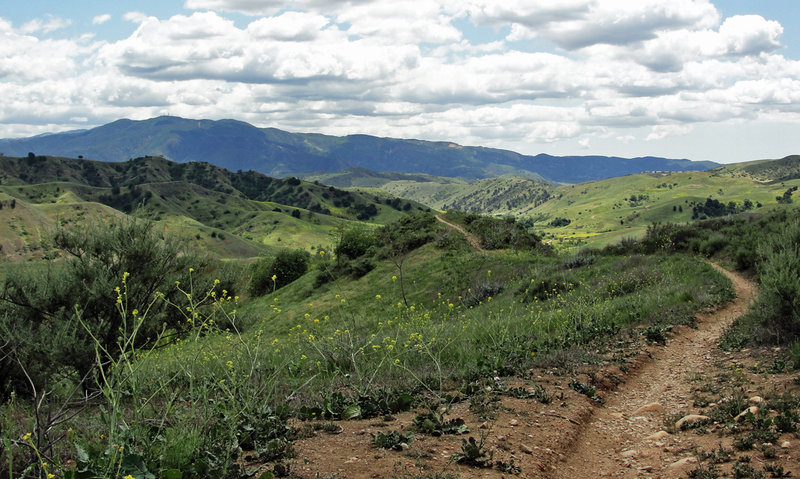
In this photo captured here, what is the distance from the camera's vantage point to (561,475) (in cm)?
487

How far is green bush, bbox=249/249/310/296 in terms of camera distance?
4650 centimetres

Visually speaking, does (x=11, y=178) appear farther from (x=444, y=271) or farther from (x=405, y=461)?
(x=405, y=461)

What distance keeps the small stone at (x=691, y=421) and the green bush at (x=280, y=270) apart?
1677 inches

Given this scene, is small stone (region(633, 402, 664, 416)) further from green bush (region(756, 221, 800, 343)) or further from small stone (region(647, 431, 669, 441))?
green bush (region(756, 221, 800, 343))

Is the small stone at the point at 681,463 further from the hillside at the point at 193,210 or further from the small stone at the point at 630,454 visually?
the hillside at the point at 193,210

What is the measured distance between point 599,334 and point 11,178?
226m

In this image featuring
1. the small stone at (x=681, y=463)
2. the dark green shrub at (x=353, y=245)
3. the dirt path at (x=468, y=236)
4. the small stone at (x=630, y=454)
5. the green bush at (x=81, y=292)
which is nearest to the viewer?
the small stone at (x=681, y=463)

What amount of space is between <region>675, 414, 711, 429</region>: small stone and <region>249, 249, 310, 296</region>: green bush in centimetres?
4259

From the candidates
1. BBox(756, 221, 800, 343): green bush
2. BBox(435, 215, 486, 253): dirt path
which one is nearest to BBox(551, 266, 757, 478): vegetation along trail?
BBox(756, 221, 800, 343): green bush

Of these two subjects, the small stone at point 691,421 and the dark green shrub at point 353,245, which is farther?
the dark green shrub at point 353,245

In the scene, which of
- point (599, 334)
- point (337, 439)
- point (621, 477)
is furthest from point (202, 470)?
point (599, 334)

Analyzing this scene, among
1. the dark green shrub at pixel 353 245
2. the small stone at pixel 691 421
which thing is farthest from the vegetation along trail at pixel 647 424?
the dark green shrub at pixel 353 245

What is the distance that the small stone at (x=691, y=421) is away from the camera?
5.99 meters

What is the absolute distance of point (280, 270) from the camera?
158 ft
